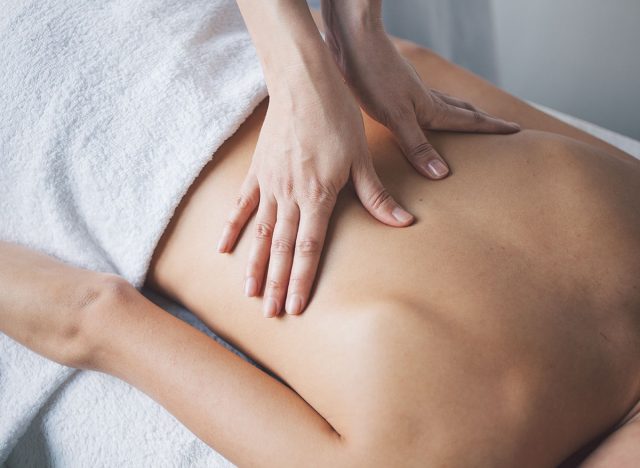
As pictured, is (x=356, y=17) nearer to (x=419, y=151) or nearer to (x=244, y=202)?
(x=419, y=151)

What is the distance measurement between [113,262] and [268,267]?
0.32 m

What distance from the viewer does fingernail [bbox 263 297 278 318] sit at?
793 millimetres

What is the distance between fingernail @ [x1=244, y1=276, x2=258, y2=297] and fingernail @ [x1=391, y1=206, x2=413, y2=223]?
0.21 m

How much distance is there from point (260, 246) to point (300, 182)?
0.35ft

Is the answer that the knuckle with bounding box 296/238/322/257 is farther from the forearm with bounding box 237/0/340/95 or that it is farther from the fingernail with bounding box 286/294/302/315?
the forearm with bounding box 237/0/340/95

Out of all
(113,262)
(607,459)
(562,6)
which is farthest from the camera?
(562,6)

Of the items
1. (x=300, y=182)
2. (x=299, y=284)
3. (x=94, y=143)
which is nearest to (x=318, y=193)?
(x=300, y=182)

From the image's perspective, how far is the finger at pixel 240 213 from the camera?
86cm

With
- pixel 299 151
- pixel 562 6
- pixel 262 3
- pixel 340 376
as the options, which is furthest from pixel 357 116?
pixel 562 6

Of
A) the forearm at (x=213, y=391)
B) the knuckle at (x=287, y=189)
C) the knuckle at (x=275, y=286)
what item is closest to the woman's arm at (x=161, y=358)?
the forearm at (x=213, y=391)

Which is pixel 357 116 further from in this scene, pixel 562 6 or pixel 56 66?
pixel 562 6

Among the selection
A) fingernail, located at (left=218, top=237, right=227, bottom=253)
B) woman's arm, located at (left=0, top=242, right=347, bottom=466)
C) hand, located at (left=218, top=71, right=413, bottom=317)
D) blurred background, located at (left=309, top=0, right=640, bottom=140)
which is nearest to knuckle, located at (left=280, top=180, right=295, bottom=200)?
hand, located at (left=218, top=71, right=413, bottom=317)

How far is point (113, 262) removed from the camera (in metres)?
1.00

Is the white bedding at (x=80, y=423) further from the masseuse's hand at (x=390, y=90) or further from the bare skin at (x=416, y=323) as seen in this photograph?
the masseuse's hand at (x=390, y=90)
